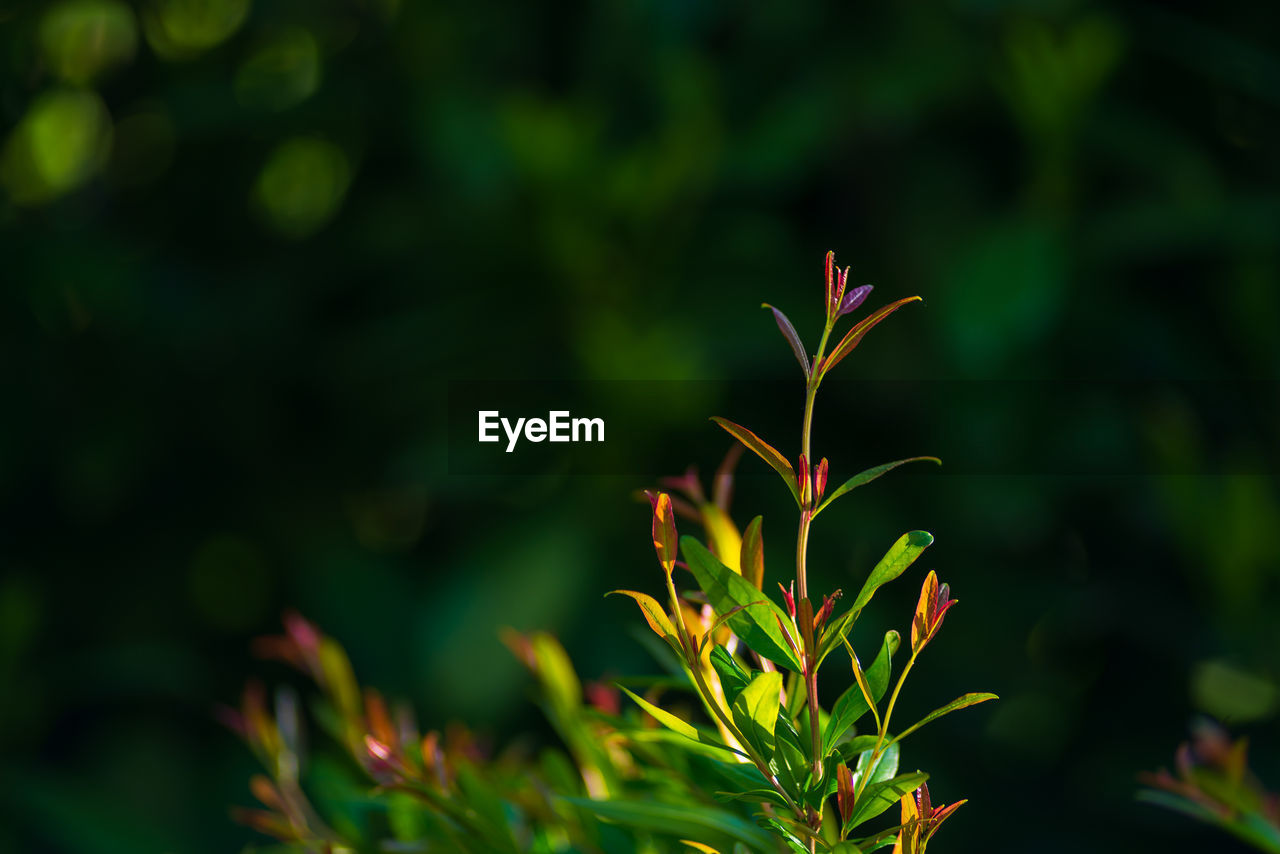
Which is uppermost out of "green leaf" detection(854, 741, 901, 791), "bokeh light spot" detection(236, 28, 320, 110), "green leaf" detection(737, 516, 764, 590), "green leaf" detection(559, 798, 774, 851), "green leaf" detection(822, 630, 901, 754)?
"bokeh light spot" detection(236, 28, 320, 110)

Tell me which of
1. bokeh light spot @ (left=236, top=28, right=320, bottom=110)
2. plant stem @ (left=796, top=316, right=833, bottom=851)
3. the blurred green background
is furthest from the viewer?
bokeh light spot @ (left=236, top=28, right=320, bottom=110)

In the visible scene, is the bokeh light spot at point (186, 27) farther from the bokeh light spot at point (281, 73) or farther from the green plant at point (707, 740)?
the green plant at point (707, 740)

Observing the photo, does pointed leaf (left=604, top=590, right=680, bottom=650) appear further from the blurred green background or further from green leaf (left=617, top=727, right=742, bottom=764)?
the blurred green background

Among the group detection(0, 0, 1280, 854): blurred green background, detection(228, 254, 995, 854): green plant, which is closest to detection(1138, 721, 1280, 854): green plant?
detection(228, 254, 995, 854): green plant

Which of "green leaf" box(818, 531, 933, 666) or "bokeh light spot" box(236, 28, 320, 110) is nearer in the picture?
"green leaf" box(818, 531, 933, 666)

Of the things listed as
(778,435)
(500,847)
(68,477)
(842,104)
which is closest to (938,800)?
(778,435)

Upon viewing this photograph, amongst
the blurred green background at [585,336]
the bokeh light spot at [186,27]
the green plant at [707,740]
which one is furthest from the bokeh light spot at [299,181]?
the green plant at [707,740]

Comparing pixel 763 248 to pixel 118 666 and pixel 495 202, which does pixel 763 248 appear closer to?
pixel 495 202
